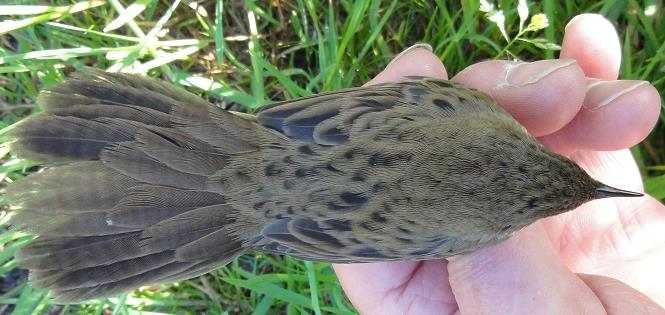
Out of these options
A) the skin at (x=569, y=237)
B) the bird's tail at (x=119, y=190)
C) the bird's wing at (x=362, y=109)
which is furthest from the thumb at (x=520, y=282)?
the bird's tail at (x=119, y=190)

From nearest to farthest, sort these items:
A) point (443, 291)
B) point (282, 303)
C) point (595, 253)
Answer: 1. point (443, 291)
2. point (595, 253)
3. point (282, 303)

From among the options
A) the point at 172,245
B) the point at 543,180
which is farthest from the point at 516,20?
the point at 172,245

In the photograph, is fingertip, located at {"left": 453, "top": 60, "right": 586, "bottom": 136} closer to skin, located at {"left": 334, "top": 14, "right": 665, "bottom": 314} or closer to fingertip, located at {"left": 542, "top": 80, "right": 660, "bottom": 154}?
skin, located at {"left": 334, "top": 14, "right": 665, "bottom": 314}

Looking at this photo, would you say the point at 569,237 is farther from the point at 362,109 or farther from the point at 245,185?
the point at 245,185

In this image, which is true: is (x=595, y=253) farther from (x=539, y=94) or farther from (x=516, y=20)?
(x=516, y=20)

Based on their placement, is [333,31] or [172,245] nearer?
[172,245]

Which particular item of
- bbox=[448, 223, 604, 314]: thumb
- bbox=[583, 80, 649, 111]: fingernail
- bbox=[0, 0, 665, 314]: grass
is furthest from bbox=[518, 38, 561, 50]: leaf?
bbox=[448, 223, 604, 314]: thumb
